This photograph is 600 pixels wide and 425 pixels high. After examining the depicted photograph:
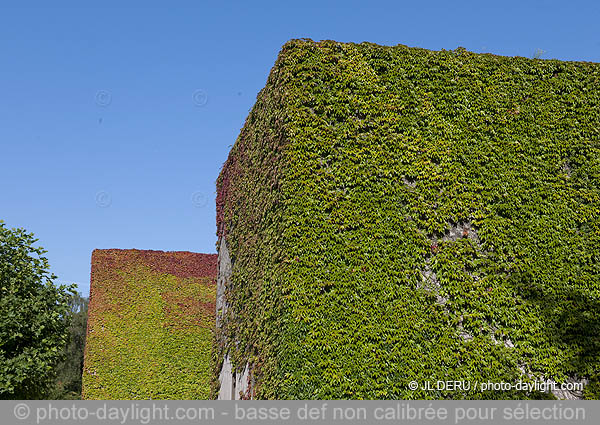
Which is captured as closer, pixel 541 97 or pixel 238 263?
pixel 541 97

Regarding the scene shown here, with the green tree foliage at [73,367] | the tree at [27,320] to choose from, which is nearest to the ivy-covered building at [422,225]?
the tree at [27,320]

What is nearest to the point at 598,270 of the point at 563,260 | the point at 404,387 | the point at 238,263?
the point at 563,260

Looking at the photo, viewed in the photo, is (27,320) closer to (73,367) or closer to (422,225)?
(422,225)

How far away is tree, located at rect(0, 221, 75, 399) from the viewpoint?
1322cm

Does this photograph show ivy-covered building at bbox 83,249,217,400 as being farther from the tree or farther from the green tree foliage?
the green tree foliage

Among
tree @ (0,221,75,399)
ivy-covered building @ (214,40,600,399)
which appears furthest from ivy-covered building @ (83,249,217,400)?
ivy-covered building @ (214,40,600,399)

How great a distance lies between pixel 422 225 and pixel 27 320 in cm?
1053

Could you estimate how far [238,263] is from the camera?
1223cm

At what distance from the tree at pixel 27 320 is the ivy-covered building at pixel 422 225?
6235 mm

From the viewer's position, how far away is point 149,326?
20.7m

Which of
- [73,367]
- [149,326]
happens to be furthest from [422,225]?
[73,367]

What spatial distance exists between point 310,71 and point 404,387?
541 cm

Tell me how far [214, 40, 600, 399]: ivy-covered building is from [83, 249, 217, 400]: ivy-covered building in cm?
1069

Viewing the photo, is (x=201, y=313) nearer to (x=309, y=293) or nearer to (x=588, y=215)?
(x=309, y=293)
